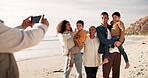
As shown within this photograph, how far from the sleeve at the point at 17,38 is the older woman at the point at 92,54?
9.92 ft

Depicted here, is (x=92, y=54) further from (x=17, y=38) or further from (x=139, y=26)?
(x=139, y=26)

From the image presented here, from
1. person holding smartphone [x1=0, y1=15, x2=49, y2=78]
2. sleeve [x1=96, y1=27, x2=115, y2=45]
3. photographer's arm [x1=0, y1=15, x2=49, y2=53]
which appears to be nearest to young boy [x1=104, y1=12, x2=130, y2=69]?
sleeve [x1=96, y1=27, x2=115, y2=45]

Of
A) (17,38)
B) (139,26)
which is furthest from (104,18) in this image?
(139,26)

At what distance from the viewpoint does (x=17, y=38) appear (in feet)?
5.09

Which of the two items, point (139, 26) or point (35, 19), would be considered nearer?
point (35, 19)

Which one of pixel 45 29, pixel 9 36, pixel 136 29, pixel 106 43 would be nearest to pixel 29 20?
pixel 45 29

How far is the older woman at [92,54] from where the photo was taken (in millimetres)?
4594

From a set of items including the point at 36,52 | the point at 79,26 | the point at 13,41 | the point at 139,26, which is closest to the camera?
the point at 13,41

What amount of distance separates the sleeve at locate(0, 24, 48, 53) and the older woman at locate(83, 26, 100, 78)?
302 cm

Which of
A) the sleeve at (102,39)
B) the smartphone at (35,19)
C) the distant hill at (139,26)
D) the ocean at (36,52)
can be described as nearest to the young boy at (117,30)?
the sleeve at (102,39)

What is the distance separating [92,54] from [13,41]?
3194 mm

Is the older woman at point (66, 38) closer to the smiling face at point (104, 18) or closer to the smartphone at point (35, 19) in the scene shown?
the smiling face at point (104, 18)

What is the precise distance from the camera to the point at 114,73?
4.69m

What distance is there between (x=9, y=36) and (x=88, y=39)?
324cm
